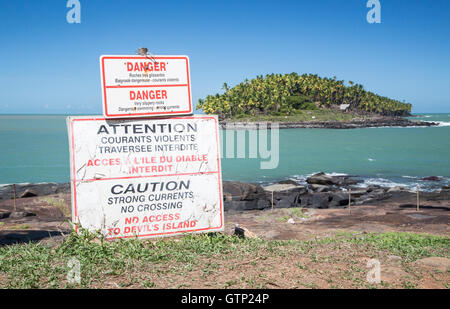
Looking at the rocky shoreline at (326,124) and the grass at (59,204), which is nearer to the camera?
the grass at (59,204)

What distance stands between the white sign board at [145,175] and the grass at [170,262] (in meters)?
0.29

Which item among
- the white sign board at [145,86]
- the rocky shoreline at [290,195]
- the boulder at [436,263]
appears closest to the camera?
the boulder at [436,263]

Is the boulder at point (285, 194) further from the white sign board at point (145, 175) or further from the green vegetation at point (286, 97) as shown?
the green vegetation at point (286, 97)

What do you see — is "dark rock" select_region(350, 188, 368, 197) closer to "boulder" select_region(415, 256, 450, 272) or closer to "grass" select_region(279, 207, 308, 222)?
"grass" select_region(279, 207, 308, 222)

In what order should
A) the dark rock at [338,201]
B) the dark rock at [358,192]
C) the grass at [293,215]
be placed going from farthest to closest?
the dark rock at [358,192] < the dark rock at [338,201] < the grass at [293,215]

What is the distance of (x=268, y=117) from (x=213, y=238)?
122 metres

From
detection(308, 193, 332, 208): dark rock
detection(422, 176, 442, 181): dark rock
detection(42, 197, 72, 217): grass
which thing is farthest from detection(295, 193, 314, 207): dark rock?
detection(422, 176, 442, 181): dark rock

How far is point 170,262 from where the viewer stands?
546 cm

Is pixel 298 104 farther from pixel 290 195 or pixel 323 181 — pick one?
pixel 290 195

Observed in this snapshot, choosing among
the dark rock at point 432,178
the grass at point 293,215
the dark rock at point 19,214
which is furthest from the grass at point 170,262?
the dark rock at point 432,178

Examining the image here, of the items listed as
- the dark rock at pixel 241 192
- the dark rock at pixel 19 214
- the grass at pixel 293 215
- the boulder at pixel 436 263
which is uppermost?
the boulder at pixel 436 263

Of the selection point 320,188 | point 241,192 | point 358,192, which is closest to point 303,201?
point 241,192

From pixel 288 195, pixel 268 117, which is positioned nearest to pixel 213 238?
pixel 288 195

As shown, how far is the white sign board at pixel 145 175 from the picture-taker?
232 inches
